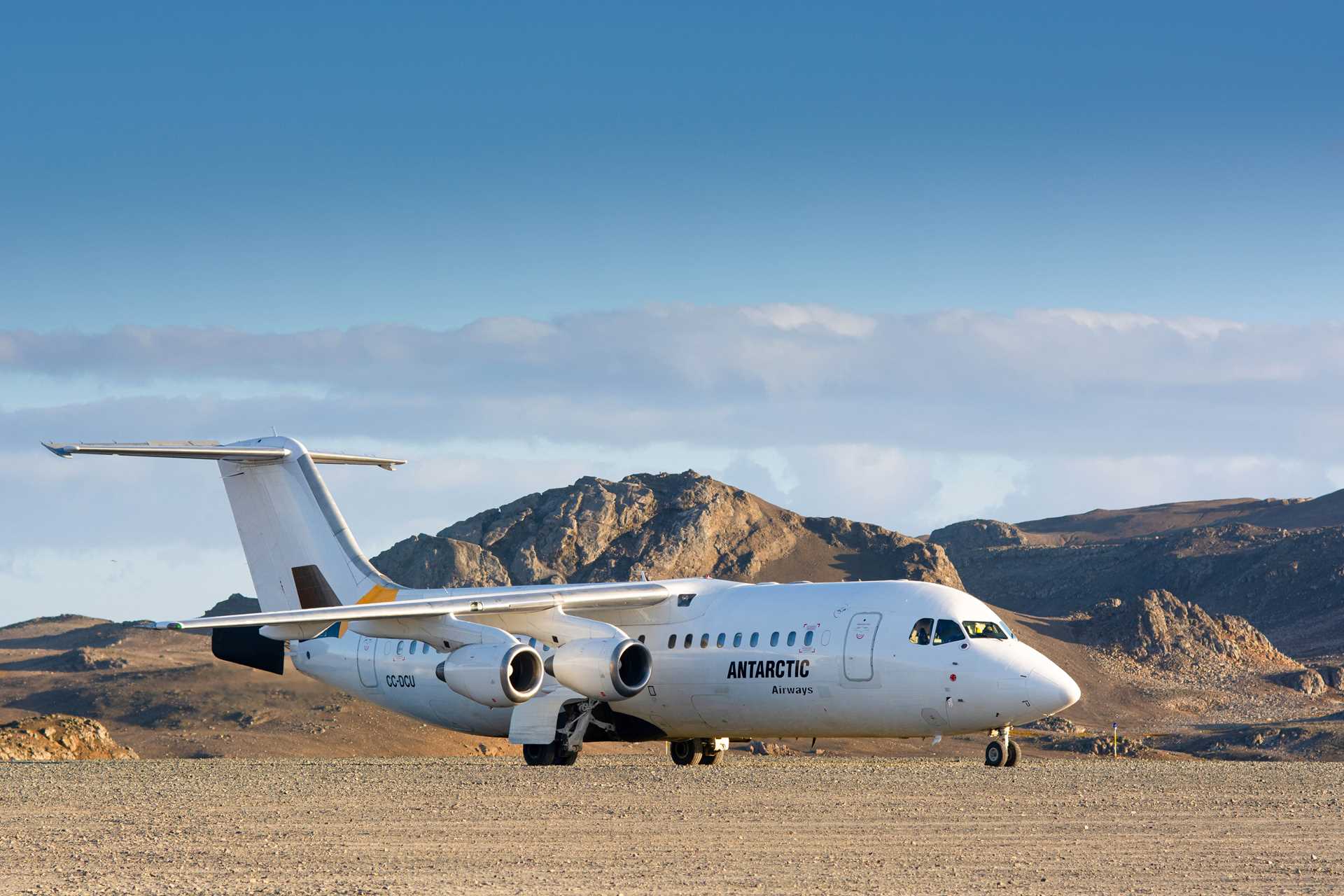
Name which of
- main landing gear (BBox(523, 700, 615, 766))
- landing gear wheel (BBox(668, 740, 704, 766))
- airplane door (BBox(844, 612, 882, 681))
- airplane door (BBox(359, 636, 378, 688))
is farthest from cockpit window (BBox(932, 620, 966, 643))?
airplane door (BBox(359, 636, 378, 688))

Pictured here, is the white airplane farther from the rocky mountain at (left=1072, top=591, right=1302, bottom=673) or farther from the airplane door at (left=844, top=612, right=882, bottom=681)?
the rocky mountain at (left=1072, top=591, right=1302, bottom=673)

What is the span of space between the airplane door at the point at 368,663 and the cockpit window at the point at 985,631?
463 inches

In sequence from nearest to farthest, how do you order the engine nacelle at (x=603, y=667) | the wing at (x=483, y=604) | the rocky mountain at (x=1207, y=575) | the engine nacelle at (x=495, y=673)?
the wing at (x=483, y=604) → the engine nacelle at (x=495, y=673) → the engine nacelle at (x=603, y=667) → the rocky mountain at (x=1207, y=575)

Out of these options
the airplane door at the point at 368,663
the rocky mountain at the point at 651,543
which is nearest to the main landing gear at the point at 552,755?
the airplane door at the point at 368,663

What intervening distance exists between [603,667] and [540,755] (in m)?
2.67

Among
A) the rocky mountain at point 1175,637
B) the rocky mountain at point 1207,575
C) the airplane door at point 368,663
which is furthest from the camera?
the rocky mountain at point 1207,575

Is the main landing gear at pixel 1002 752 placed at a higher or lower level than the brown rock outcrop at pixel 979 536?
lower

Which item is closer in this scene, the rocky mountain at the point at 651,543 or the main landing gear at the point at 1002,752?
the main landing gear at the point at 1002,752

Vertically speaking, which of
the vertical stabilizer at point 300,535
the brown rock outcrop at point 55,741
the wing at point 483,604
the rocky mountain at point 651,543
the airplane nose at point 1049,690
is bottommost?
the brown rock outcrop at point 55,741

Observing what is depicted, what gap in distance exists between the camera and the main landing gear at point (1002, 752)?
1025 inches

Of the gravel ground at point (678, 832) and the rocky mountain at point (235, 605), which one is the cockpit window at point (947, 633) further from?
the rocky mountain at point (235, 605)

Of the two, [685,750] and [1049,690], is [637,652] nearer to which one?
[685,750]

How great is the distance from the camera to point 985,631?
25.8m

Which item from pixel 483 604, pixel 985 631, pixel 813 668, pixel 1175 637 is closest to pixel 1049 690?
pixel 985 631
